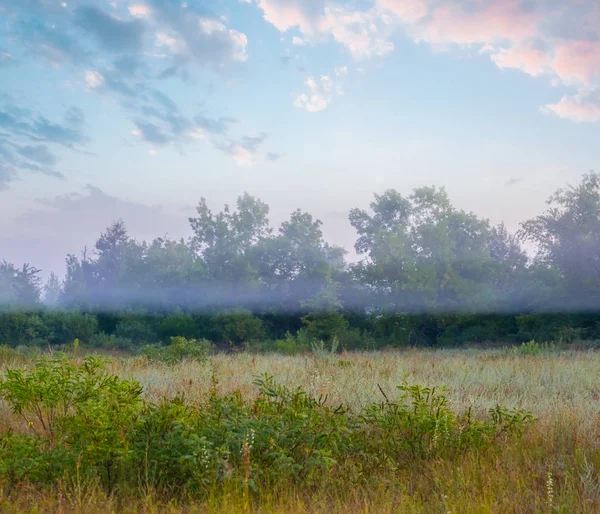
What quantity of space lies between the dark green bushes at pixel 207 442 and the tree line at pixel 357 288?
17.2 m

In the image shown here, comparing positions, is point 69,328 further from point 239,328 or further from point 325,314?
point 325,314

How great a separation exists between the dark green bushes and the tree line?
1715 centimetres

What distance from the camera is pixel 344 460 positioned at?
5023mm

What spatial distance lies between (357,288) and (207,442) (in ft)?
99.8

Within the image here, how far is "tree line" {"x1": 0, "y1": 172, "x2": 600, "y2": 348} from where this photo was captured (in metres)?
27.6

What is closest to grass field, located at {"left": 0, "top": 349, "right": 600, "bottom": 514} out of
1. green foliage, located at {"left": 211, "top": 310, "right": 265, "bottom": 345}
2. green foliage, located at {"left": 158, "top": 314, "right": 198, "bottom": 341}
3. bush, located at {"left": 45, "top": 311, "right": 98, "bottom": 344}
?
green foliage, located at {"left": 211, "top": 310, "right": 265, "bottom": 345}

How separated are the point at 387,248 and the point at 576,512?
29526 millimetres

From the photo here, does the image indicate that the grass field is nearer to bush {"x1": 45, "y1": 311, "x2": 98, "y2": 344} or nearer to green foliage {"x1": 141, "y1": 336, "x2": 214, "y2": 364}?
green foliage {"x1": 141, "y1": 336, "x2": 214, "y2": 364}

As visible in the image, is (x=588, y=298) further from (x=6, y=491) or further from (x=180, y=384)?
(x=6, y=491)

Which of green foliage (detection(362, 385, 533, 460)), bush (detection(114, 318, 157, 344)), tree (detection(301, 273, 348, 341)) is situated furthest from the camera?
bush (detection(114, 318, 157, 344))

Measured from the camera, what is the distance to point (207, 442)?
161 inches

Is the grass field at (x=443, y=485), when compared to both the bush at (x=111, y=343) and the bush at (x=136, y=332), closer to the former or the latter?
the bush at (x=111, y=343)

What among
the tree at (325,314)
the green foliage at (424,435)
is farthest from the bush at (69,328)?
the green foliage at (424,435)

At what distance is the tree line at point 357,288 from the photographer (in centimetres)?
2759
